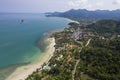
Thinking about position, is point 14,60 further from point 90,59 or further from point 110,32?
point 110,32

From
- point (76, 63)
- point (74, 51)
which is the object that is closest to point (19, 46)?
point (74, 51)

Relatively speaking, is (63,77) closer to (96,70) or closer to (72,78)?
(72,78)

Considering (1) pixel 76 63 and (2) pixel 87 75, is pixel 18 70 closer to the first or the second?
(1) pixel 76 63

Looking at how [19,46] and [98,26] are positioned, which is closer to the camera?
[19,46]

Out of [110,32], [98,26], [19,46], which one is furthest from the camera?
[98,26]

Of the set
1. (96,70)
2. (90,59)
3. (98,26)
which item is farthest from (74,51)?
(98,26)

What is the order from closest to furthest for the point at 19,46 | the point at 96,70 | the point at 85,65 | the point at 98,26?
the point at 96,70 < the point at 85,65 < the point at 19,46 < the point at 98,26

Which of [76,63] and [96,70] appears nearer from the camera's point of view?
[96,70]

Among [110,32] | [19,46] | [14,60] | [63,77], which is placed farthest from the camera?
[110,32]
